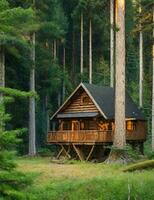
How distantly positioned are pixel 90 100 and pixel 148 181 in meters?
15.7

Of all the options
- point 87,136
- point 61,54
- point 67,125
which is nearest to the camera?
point 87,136

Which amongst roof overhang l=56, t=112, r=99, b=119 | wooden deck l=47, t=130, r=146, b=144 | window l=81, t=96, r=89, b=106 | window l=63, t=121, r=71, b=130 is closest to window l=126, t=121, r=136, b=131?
wooden deck l=47, t=130, r=146, b=144

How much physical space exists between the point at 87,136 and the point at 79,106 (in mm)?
2950

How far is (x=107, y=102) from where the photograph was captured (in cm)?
3362

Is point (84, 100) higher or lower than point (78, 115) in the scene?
higher

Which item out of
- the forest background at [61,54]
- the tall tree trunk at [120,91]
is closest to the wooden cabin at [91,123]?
the tall tree trunk at [120,91]

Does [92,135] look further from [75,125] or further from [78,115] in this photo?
[75,125]

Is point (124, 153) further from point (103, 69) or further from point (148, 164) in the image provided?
point (103, 69)

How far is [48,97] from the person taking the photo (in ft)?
157

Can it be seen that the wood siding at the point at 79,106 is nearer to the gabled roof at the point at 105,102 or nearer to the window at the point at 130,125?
the gabled roof at the point at 105,102

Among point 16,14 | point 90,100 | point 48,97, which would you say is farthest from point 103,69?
point 16,14

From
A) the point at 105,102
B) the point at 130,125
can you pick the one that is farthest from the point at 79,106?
the point at 130,125

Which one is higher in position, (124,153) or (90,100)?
(90,100)

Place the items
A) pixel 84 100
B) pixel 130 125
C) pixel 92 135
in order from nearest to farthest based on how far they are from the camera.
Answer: pixel 92 135
pixel 84 100
pixel 130 125
